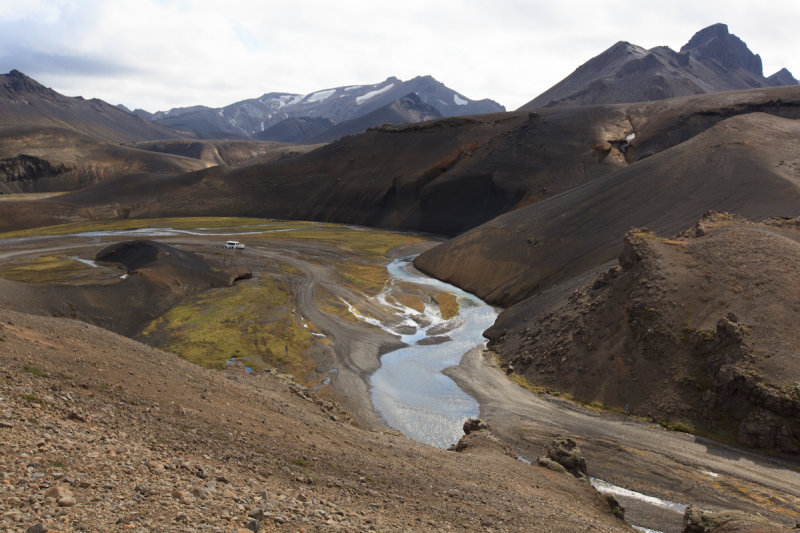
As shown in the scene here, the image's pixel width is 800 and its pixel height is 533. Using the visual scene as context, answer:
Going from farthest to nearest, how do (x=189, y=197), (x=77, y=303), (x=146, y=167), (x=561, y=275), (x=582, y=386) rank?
(x=146, y=167)
(x=189, y=197)
(x=561, y=275)
(x=77, y=303)
(x=582, y=386)

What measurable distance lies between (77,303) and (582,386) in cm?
3747

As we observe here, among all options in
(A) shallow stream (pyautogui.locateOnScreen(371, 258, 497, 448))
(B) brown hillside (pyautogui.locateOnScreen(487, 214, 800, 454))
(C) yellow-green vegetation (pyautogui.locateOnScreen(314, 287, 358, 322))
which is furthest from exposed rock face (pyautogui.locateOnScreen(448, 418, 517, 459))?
(C) yellow-green vegetation (pyautogui.locateOnScreen(314, 287, 358, 322))

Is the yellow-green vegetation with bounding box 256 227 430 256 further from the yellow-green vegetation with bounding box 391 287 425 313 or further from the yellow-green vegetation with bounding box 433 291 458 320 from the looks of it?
the yellow-green vegetation with bounding box 433 291 458 320

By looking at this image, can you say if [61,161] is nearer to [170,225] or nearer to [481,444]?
[170,225]

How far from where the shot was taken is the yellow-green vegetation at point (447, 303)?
5159cm

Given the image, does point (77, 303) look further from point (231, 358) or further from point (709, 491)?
point (709, 491)

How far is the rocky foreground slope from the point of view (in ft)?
28.7

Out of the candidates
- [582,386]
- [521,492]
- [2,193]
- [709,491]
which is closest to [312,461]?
[521,492]

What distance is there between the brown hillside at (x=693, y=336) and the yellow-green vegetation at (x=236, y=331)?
54.6 feet

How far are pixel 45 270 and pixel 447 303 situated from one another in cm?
4615

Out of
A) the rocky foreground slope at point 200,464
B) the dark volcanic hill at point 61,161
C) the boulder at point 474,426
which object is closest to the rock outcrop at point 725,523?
the rocky foreground slope at point 200,464

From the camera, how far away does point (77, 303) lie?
4066cm

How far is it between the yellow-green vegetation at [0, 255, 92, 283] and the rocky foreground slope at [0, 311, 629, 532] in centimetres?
4167

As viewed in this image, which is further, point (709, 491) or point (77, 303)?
point (77, 303)
